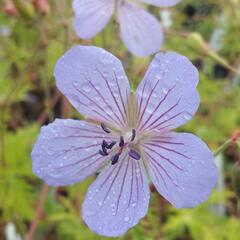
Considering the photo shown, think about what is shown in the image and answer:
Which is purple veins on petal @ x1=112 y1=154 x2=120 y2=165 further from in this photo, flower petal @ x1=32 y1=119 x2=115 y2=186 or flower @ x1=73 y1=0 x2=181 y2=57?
flower @ x1=73 y1=0 x2=181 y2=57

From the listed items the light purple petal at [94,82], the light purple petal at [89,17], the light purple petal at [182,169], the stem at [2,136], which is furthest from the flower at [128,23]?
the stem at [2,136]

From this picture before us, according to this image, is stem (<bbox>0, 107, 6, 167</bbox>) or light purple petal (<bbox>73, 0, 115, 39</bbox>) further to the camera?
stem (<bbox>0, 107, 6, 167</bbox>)

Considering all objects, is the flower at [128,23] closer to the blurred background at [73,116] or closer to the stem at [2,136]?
the blurred background at [73,116]

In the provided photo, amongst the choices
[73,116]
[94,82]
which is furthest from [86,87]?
[73,116]

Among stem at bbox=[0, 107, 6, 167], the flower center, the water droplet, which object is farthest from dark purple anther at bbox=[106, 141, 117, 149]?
stem at bbox=[0, 107, 6, 167]

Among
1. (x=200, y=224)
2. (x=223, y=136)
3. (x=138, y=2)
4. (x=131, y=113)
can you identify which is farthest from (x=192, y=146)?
(x=223, y=136)

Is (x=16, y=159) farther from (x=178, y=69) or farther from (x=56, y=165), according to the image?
(x=178, y=69)

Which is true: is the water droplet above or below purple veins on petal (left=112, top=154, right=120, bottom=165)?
above
